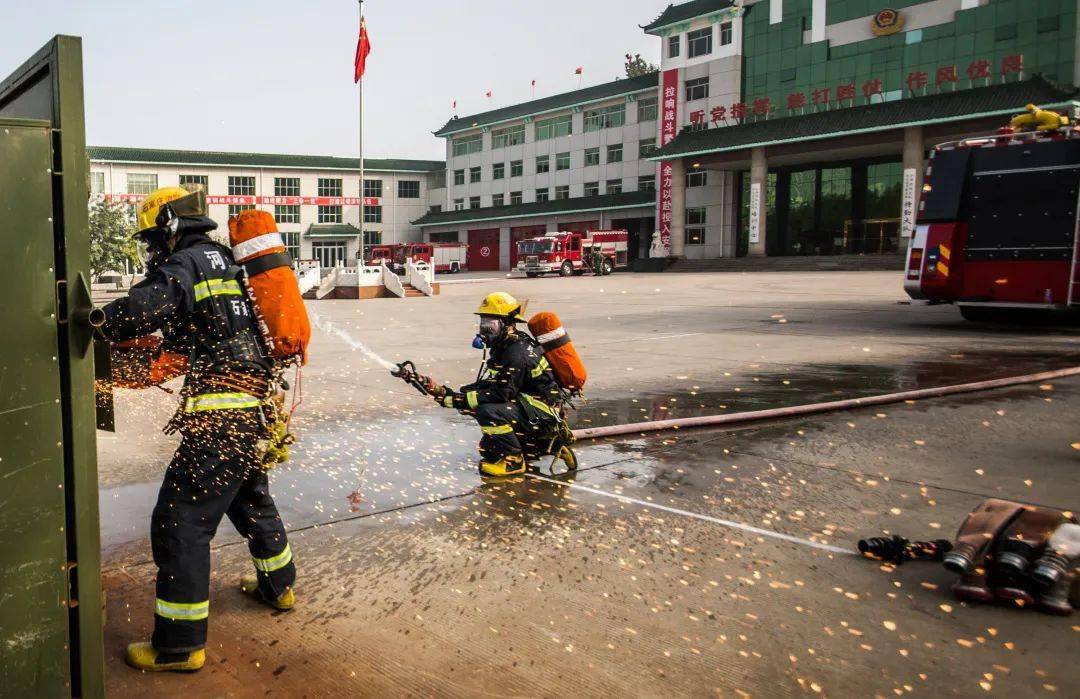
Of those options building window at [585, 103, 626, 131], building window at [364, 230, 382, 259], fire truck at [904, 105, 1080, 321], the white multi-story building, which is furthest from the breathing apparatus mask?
building window at [364, 230, 382, 259]

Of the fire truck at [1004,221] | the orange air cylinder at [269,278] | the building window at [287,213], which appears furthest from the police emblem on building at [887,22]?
the building window at [287,213]

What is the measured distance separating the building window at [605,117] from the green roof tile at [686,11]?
6.90 meters

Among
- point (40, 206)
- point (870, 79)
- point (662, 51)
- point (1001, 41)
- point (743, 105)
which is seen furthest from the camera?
point (662, 51)

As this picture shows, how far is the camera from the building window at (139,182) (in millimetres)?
61438

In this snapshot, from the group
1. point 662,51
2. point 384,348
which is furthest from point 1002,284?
point 662,51

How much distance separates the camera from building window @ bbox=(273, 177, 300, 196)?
6775 cm

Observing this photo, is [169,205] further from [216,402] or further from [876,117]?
[876,117]

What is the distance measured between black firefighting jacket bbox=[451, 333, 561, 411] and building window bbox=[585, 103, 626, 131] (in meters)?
53.0

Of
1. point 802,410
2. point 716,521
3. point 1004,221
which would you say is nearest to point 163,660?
point 716,521

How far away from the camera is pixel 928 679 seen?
2.85 metres

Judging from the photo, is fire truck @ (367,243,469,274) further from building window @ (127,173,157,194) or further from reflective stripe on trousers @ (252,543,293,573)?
reflective stripe on trousers @ (252,543,293,573)

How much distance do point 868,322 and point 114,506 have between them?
45.7 ft

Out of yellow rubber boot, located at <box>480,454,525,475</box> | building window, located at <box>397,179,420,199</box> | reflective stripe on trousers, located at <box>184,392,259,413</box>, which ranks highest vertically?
building window, located at <box>397,179,420,199</box>

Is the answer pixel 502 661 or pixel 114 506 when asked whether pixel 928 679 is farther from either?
pixel 114 506
